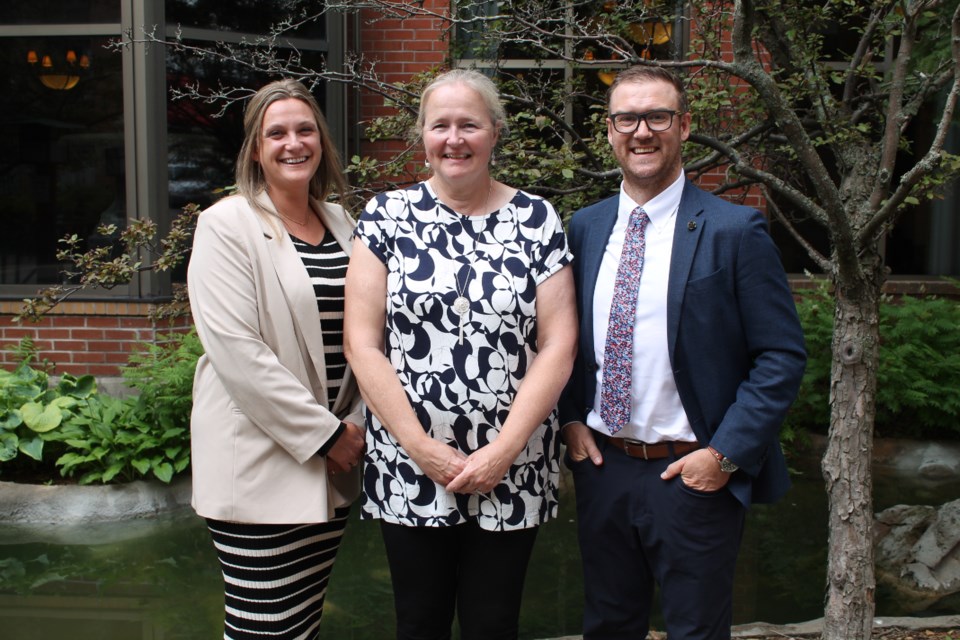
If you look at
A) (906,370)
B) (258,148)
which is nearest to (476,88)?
(258,148)

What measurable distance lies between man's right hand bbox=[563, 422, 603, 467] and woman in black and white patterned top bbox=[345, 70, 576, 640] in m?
0.07

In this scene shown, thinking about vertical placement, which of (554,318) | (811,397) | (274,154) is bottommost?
(811,397)

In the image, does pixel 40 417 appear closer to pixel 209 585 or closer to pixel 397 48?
pixel 209 585

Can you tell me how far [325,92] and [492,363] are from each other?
18.6 ft

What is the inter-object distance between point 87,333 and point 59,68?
2.01 m

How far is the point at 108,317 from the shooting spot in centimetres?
700

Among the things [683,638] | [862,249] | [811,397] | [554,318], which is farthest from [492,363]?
[811,397]

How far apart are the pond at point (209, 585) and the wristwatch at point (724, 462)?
1.99m

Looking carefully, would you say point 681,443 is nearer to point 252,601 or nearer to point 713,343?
point 713,343

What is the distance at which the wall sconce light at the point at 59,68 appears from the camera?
23.6 ft

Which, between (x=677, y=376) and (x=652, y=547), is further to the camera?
(x=652, y=547)

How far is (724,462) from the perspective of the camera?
2.63 metres

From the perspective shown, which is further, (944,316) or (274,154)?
(944,316)

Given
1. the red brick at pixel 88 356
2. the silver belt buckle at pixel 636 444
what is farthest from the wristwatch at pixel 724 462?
the red brick at pixel 88 356
